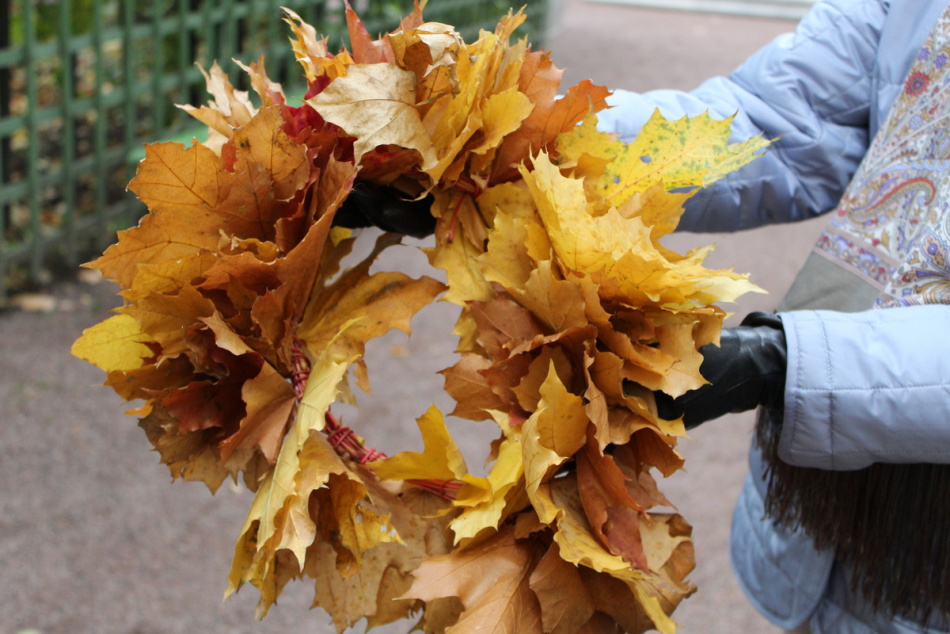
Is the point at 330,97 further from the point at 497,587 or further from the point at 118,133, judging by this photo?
the point at 118,133

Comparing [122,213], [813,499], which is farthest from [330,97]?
[122,213]

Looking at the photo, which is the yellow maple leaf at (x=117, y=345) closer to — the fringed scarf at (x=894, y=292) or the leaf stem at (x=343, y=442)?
the leaf stem at (x=343, y=442)

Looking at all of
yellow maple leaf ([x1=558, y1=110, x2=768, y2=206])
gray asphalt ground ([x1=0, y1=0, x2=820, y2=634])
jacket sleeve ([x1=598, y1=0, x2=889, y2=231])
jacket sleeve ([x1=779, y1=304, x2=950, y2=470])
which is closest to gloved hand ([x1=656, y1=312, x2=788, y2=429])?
jacket sleeve ([x1=779, y1=304, x2=950, y2=470])

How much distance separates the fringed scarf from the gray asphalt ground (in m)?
1.35

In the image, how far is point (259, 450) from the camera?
1.03 metres

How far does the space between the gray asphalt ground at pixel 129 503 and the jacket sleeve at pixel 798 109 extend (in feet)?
4.99

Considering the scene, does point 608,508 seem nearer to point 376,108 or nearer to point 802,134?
point 376,108

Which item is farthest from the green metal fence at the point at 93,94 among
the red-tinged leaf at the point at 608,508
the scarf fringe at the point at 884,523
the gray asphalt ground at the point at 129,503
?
the red-tinged leaf at the point at 608,508

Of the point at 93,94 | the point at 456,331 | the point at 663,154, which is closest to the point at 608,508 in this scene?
the point at 456,331

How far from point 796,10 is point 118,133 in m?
8.23

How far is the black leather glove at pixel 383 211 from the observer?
1.09 metres

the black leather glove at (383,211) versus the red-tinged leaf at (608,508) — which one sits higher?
the black leather glove at (383,211)

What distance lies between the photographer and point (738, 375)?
105 centimetres

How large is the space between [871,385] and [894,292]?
175mm
